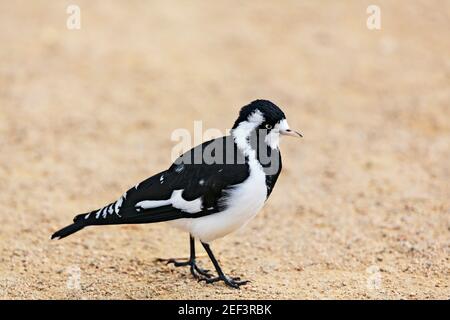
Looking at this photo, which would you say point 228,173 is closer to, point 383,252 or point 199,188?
point 199,188

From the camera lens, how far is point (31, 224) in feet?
23.1

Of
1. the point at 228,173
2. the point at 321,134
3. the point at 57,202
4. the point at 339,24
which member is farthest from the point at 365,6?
the point at 228,173

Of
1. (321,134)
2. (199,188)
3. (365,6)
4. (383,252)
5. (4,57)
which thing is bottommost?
(383,252)

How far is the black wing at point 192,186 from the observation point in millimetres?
5445

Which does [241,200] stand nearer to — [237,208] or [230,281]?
[237,208]

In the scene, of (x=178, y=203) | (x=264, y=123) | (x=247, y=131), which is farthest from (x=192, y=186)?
(x=264, y=123)

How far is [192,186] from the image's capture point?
5.52m

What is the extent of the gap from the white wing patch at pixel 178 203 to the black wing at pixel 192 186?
0.06 feet

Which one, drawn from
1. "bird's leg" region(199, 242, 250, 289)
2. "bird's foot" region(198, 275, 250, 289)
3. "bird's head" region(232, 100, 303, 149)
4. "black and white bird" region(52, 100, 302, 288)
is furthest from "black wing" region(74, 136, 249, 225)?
"bird's foot" region(198, 275, 250, 289)

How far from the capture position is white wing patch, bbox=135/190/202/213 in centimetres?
549

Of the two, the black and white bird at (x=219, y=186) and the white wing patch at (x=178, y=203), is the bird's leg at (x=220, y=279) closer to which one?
the black and white bird at (x=219, y=186)

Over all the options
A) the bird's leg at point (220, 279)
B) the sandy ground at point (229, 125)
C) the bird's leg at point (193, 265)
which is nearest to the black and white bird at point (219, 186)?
the bird's leg at point (220, 279)

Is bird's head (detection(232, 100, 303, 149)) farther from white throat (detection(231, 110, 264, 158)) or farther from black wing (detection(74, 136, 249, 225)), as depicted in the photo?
black wing (detection(74, 136, 249, 225))

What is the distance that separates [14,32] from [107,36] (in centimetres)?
122
